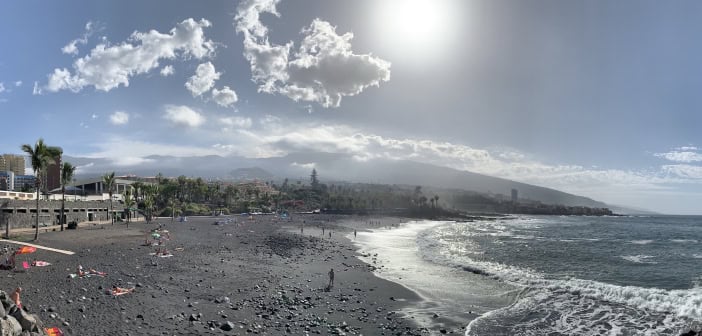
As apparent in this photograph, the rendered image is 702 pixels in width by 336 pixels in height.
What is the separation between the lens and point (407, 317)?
21703 millimetres

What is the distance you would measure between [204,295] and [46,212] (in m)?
43.0

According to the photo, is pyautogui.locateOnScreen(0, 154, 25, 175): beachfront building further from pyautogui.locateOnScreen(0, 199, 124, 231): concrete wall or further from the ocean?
the ocean

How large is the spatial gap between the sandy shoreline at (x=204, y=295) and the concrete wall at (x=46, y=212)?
11.6 meters

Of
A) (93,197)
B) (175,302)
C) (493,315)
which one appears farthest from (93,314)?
(93,197)

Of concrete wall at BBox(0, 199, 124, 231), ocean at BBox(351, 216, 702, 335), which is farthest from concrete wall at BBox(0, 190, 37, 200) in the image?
ocean at BBox(351, 216, 702, 335)

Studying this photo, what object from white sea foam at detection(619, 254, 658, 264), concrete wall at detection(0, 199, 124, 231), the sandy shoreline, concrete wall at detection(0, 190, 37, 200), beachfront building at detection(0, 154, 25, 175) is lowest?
white sea foam at detection(619, 254, 658, 264)

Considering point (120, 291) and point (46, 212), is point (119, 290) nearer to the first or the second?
point (120, 291)

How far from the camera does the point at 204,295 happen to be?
71.9ft

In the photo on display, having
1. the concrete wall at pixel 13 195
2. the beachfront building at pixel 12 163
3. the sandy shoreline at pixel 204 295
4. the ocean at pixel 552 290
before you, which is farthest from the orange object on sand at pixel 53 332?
the beachfront building at pixel 12 163

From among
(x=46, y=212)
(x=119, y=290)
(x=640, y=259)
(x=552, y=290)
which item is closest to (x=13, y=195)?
(x=46, y=212)

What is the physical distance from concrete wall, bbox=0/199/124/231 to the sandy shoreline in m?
11.6

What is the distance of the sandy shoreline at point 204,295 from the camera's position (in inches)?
664

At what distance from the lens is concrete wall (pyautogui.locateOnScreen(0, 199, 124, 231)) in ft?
145

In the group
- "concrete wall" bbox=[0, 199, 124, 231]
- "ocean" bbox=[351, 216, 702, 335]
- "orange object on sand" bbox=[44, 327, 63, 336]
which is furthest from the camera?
"concrete wall" bbox=[0, 199, 124, 231]
